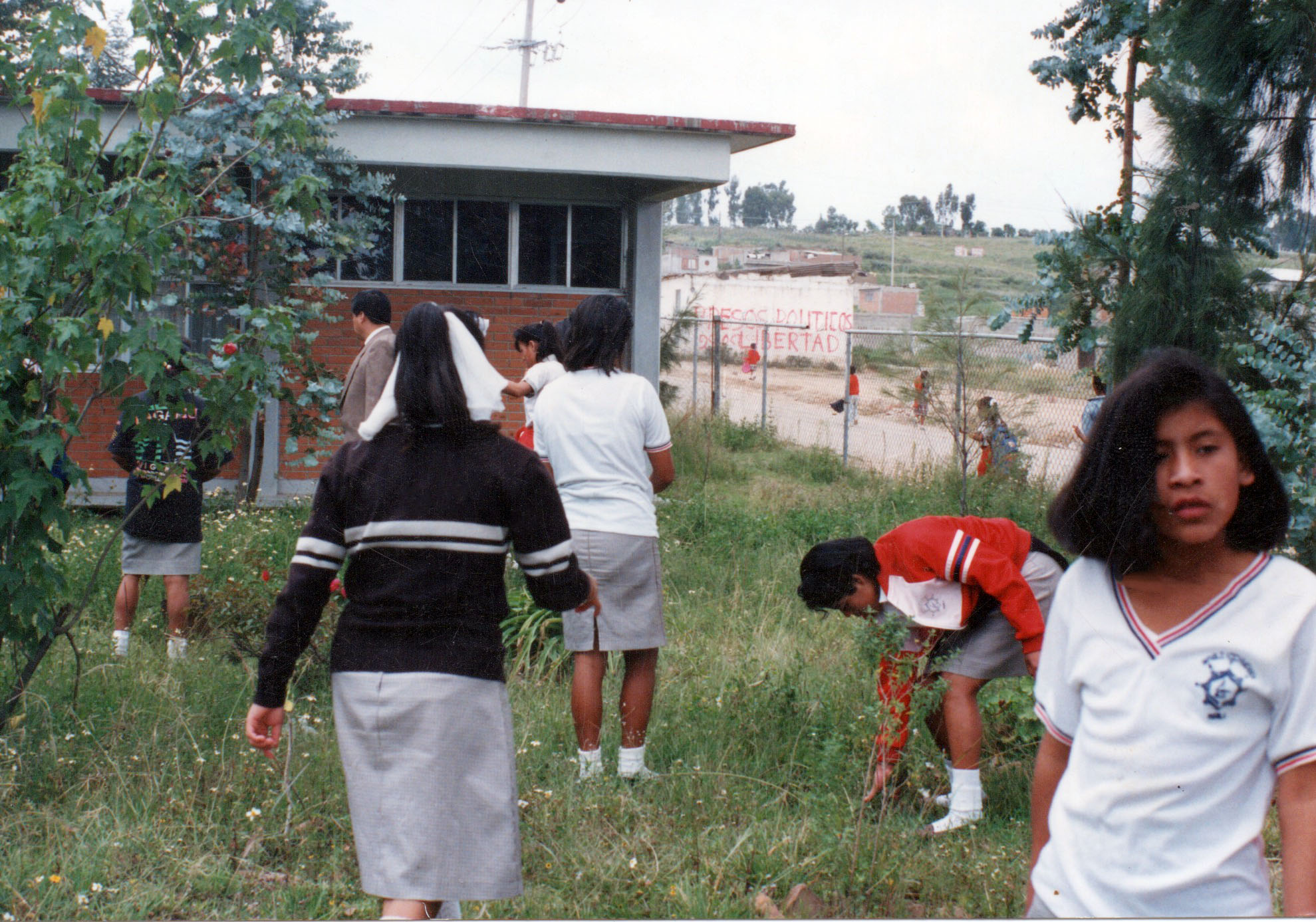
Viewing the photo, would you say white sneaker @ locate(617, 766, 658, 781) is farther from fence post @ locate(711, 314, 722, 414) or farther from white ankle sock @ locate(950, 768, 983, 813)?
fence post @ locate(711, 314, 722, 414)

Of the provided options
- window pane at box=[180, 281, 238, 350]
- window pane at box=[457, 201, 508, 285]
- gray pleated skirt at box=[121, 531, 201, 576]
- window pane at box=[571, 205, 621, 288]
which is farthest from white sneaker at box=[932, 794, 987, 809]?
window pane at box=[457, 201, 508, 285]

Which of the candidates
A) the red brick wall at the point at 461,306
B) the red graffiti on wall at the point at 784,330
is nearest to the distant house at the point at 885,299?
the red graffiti on wall at the point at 784,330

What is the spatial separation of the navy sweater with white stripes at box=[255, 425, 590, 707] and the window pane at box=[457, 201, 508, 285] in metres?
8.04

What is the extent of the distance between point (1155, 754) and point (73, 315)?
3635 millimetres

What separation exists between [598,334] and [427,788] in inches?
82.9

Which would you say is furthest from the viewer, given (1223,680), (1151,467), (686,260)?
(686,260)

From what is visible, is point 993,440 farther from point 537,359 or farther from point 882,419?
point 882,419

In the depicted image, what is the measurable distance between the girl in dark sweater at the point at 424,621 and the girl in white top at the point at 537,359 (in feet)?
9.92

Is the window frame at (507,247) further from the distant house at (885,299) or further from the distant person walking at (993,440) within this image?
the distant house at (885,299)

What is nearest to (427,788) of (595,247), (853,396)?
(595,247)

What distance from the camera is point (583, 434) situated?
4.16m

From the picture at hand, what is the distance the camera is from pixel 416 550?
8.24ft

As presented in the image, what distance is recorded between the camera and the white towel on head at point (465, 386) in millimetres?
2611

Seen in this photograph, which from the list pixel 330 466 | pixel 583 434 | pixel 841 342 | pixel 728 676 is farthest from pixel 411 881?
pixel 841 342
